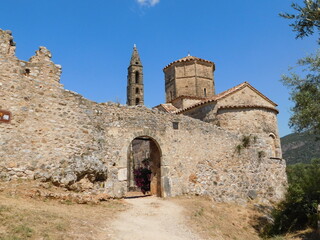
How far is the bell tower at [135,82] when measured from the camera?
3081 centimetres

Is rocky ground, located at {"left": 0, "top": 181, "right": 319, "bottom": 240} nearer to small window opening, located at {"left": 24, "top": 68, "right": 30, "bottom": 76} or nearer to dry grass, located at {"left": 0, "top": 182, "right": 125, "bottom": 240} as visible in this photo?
dry grass, located at {"left": 0, "top": 182, "right": 125, "bottom": 240}

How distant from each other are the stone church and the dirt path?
1.43 metres

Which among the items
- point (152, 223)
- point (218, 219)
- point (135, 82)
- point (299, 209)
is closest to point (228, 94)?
point (299, 209)

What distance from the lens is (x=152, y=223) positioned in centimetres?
779

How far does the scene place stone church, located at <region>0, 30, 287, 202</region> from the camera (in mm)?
8539

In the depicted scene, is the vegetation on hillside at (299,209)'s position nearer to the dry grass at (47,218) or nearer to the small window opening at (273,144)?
the small window opening at (273,144)

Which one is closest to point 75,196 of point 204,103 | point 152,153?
point 152,153

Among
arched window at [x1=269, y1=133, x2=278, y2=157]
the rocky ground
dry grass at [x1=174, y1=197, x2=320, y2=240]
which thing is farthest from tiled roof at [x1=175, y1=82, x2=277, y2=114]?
the rocky ground

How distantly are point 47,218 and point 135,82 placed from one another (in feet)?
86.3

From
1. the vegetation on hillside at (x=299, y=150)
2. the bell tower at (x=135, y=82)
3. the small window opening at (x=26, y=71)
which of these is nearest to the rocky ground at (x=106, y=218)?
the small window opening at (x=26, y=71)

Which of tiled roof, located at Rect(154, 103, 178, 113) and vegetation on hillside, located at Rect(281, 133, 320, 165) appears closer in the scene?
tiled roof, located at Rect(154, 103, 178, 113)

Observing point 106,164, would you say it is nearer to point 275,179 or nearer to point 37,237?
point 37,237

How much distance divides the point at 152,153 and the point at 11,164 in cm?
648

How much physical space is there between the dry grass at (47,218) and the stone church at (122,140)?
1057mm
